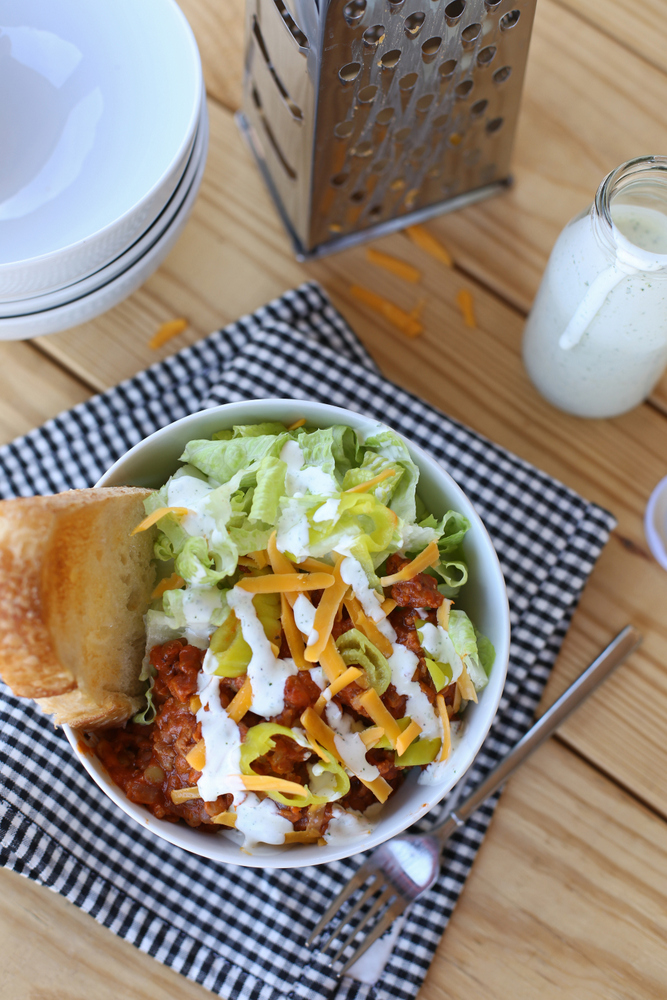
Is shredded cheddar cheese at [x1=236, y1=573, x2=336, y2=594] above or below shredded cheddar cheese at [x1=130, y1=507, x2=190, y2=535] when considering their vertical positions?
below

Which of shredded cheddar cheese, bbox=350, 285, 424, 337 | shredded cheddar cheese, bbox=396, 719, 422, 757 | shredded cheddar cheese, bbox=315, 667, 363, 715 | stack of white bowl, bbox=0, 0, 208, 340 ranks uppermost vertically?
stack of white bowl, bbox=0, 0, 208, 340

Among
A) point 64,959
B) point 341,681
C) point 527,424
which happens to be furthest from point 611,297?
point 64,959

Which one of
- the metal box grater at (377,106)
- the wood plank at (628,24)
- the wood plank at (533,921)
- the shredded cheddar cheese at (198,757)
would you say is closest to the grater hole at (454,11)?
the metal box grater at (377,106)

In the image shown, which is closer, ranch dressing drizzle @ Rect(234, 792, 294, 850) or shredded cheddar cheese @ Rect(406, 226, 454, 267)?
ranch dressing drizzle @ Rect(234, 792, 294, 850)

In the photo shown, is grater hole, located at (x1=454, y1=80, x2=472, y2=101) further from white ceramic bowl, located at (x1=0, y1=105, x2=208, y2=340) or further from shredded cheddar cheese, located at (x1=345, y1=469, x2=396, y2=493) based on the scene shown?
shredded cheddar cheese, located at (x1=345, y1=469, x2=396, y2=493)

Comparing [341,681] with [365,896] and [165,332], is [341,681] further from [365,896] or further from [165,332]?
[165,332]

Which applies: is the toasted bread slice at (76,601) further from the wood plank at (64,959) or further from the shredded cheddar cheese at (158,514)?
the wood plank at (64,959)

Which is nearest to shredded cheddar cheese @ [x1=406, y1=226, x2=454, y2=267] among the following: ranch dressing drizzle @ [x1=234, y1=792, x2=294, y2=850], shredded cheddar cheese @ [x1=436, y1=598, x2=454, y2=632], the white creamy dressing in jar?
the white creamy dressing in jar
